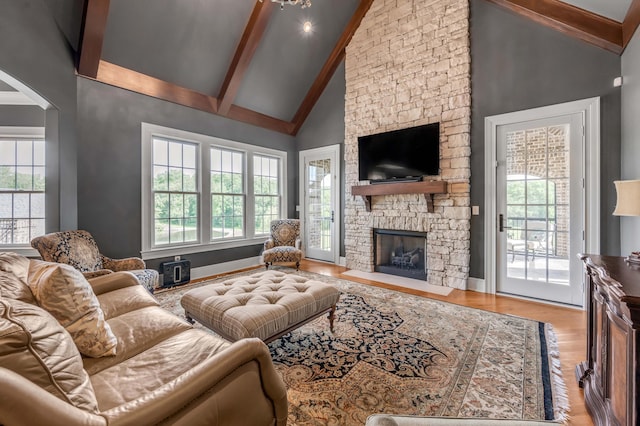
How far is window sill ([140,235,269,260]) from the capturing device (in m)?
4.11

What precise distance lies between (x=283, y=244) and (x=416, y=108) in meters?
3.20

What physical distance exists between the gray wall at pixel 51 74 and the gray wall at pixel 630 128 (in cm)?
555

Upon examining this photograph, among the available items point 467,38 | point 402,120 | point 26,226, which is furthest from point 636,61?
point 26,226

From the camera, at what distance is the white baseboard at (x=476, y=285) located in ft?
12.7

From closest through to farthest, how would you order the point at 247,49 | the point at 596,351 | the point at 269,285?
the point at 596,351 → the point at 269,285 → the point at 247,49

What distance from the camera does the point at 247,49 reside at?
4.38 metres

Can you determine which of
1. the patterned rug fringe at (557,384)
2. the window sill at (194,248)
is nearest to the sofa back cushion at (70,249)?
the window sill at (194,248)

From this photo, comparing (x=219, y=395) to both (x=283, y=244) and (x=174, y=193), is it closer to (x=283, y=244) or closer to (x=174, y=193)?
(x=174, y=193)

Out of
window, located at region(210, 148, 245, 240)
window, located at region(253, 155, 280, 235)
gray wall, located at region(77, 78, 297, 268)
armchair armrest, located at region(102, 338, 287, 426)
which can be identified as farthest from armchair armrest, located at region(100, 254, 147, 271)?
armchair armrest, located at region(102, 338, 287, 426)

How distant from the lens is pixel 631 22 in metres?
2.68

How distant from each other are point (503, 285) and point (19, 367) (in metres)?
4.45

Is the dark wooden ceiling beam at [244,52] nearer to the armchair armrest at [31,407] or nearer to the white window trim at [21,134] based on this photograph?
the white window trim at [21,134]

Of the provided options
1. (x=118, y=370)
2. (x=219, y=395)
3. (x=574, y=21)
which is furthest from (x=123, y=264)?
(x=574, y=21)

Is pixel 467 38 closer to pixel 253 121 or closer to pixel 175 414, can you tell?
pixel 253 121
